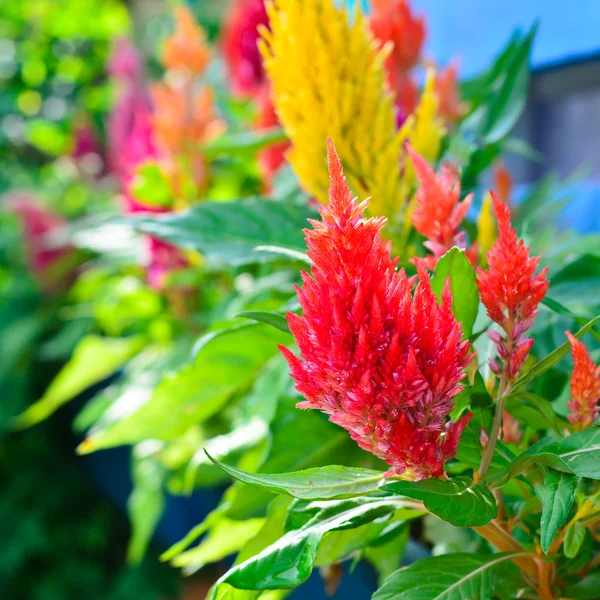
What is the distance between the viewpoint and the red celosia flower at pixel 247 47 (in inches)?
49.1

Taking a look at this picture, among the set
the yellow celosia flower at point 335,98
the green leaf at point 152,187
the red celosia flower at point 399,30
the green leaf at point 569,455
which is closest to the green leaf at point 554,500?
the green leaf at point 569,455

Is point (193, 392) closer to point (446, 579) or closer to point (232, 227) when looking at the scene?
point (232, 227)

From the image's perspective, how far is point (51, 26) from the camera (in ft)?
10.7

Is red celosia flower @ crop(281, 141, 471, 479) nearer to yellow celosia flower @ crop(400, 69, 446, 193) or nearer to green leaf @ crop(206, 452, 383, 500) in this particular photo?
green leaf @ crop(206, 452, 383, 500)

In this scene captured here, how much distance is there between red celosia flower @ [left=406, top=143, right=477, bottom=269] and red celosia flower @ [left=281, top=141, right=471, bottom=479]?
0.13m

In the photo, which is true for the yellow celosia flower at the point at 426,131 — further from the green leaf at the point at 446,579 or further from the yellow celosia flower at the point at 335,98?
the green leaf at the point at 446,579

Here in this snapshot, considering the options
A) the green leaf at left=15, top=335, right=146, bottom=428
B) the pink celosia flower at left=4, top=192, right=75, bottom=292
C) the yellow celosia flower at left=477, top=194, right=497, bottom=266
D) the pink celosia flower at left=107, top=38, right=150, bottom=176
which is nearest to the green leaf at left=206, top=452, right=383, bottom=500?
the yellow celosia flower at left=477, top=194, right=497, bottom=266

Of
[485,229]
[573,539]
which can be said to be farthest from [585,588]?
[485,229]

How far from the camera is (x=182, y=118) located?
1.16 metres

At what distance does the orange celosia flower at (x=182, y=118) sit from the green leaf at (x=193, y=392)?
53 cm

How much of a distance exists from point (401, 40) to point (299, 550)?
0.71 m

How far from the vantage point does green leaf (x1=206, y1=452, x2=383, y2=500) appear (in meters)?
0.39

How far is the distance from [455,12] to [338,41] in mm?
1036

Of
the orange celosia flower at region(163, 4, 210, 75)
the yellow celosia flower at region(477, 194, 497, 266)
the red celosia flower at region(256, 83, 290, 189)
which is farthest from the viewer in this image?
the orange celosia flower at region(163, 4, 210, 75)
